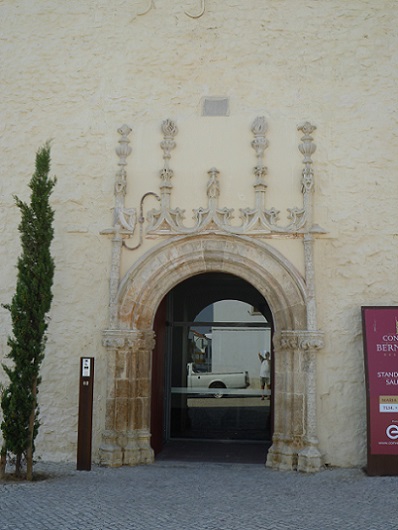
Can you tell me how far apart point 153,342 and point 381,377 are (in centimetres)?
266

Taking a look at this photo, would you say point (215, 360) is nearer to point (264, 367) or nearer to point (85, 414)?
point (264, 367)

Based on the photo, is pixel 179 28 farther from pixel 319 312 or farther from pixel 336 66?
pixel 319 312

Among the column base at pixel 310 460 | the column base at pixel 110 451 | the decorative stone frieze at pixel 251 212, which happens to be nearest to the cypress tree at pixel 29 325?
the column base at pixel 110 451

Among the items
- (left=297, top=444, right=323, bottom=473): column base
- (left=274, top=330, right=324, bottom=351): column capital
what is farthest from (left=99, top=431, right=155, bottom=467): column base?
(left=274, top=330, right=324, bottom=351): column capital

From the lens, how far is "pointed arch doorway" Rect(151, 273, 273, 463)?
9484mm

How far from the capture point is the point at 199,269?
7406 millimetres

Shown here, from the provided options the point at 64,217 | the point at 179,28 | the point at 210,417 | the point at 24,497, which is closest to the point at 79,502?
the point at 24,497

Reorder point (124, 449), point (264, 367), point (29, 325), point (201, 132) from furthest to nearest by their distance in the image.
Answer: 1. point (264, 367)
2. point (201, 132)
3. point (124, 449)
4. point (29, 325)

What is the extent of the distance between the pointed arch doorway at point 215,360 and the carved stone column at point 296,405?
7.55 ft

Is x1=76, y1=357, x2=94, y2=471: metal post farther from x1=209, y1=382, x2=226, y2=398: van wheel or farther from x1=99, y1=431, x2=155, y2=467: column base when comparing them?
x1=209, y1=382, x2=226, y2=398: van wheel

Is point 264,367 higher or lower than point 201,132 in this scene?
lower

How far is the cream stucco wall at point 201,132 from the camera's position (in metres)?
7.25

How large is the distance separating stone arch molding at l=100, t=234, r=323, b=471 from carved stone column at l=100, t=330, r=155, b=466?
0.01m

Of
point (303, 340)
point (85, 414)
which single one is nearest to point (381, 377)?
point (303, 340)
